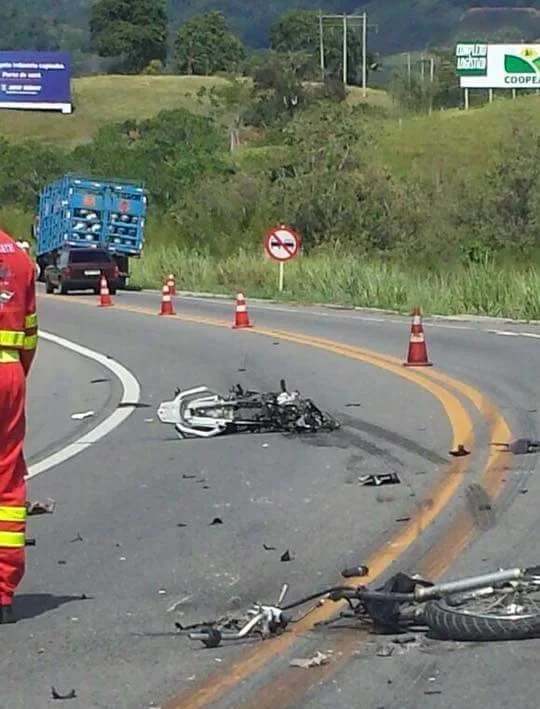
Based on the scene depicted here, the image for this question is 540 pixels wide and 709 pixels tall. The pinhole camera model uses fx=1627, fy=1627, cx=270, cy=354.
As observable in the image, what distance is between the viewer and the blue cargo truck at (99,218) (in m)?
48.1

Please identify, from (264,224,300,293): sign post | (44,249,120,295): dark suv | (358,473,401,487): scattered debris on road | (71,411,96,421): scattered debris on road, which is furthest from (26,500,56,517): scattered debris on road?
(44,249,120,295): dark suv

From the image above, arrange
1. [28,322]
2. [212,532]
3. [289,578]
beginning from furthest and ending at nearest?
1. [212,532]
2. [289,578]
3. [28,322]

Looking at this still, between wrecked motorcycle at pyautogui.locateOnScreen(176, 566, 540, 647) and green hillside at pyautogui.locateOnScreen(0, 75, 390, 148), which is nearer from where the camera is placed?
wrecked motorcycle at pyautogui.locateOnScreen(176, 566, 540, 647)

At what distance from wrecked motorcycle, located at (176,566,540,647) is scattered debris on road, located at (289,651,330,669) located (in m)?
0.41

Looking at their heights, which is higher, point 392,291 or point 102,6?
point 102,6

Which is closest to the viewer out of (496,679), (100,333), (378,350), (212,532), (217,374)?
(496,679)

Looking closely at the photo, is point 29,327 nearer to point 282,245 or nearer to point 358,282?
point 358,282

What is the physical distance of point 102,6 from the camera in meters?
176

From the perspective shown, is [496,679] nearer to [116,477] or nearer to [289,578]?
[289,578]

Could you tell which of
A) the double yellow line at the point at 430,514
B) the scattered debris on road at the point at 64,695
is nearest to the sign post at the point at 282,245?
the double yellow line at the point at 430,514

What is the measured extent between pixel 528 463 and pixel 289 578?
378cm

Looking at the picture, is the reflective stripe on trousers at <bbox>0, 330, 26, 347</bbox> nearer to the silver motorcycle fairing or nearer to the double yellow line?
the double yellow line

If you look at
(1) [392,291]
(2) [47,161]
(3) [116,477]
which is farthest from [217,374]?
(2) [47,161]

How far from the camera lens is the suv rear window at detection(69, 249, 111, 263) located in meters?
43.5
